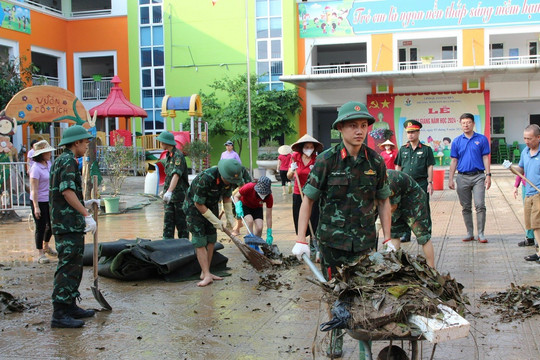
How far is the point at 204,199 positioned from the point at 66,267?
5.70 ft

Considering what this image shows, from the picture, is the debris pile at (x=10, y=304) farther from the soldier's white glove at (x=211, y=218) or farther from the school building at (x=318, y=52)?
the school building at (x=318, y=52)

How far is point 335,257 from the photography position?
13.9ft

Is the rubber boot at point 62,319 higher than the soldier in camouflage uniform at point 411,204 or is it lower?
lower

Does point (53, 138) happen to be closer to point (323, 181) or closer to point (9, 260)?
point (9, 260)

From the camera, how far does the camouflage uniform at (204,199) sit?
21.1 ft

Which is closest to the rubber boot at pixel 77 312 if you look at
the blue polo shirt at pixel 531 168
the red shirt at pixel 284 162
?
the blue polo shirt at pixel 531 168

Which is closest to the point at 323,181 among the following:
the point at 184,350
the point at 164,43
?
the point at 184,350

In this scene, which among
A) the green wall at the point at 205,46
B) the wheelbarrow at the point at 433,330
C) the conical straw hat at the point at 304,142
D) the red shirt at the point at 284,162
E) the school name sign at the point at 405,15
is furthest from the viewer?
the green wall at the point at 205,46

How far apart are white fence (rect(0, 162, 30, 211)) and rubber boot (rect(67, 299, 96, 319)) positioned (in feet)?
23.7

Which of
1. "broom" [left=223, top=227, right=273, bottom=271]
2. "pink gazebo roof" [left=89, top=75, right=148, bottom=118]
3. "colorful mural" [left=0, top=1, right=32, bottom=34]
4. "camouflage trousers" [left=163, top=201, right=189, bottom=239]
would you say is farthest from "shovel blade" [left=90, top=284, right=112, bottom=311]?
"colorful mural" [left=0, top=1, right=32, bottom=34]

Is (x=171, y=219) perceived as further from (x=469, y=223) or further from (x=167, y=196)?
(x=469, y=223)

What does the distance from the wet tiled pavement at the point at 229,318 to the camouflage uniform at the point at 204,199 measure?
1.94 feet

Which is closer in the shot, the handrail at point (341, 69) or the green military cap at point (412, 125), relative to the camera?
the green military cap at point (412, 125)

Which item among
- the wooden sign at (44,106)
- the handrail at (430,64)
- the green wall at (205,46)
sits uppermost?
the green wall at (205,46)
